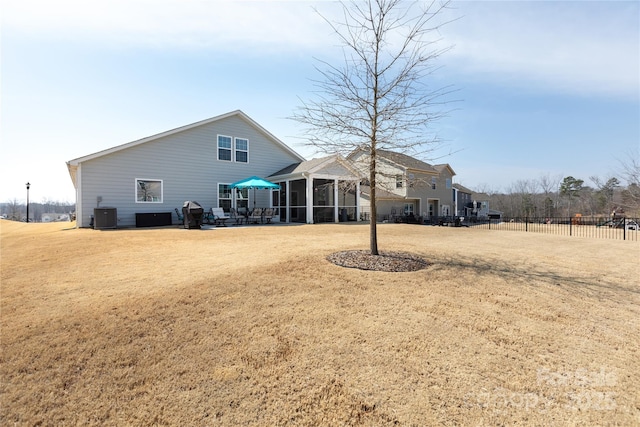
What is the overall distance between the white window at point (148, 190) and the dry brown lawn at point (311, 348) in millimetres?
10354

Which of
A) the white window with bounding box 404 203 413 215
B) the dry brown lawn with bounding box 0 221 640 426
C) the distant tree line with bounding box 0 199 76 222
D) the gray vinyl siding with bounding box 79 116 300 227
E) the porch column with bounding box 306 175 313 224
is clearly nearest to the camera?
the dry brown lawn with bounding box 0 221 640 426

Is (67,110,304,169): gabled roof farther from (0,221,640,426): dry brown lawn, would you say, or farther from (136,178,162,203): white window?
(0,221,640,426): dry brown lawn

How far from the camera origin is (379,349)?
2826 millimetres

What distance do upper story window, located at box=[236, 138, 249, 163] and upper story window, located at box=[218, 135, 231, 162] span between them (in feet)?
1.84

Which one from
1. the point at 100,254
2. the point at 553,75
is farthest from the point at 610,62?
the point at 100,254

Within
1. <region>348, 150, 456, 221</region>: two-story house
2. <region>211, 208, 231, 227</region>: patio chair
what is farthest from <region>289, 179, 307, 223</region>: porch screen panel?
<region>348, 150, 456, 221</region>: two-story house

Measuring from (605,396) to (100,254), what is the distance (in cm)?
860

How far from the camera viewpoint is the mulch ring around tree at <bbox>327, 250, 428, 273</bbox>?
18.3 feet

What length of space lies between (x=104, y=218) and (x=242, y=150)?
8.21 meters

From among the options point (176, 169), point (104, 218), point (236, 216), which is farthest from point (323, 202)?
point (104, 218)

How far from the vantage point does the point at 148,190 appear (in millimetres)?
15000

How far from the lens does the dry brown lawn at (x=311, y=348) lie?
210 cm

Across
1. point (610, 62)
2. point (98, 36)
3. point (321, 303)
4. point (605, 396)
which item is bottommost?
point (605, 396)

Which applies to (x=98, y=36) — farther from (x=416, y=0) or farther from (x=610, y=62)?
(x=610, y=62)
